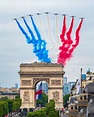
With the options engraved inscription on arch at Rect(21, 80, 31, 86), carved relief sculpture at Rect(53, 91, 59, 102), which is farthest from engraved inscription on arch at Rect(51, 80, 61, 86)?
engraved inscription on arch at Rect(21, 80, 31, 86)

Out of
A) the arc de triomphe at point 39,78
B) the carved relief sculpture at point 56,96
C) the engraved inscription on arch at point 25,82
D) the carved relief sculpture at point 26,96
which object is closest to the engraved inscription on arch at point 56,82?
the arc de triomphe at point 39,78

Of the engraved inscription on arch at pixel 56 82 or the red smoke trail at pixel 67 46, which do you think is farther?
the engraved inscription on arch at pixel 56 82

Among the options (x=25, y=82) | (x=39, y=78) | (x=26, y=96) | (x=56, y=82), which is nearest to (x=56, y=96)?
(x=56, y=82)

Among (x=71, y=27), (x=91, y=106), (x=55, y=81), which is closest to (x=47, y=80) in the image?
(x=55, y=81)

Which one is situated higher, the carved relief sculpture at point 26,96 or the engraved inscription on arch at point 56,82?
the engraved inscription on arch at point 56,82

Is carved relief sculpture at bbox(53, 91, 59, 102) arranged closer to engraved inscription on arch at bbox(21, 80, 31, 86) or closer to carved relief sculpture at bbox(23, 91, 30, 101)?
carved relief sculpture at bbox(23, 91, 30, 101)

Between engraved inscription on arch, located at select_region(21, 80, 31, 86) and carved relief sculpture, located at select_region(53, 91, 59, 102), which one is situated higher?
engraved inscription on arch, located at select_region(21, 80, 31, 86)

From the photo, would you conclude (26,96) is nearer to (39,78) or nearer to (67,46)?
(39,78)

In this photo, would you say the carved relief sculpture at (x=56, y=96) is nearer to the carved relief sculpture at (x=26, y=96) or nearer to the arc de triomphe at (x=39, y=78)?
the arc de triomphe at (x=39, y=78)
